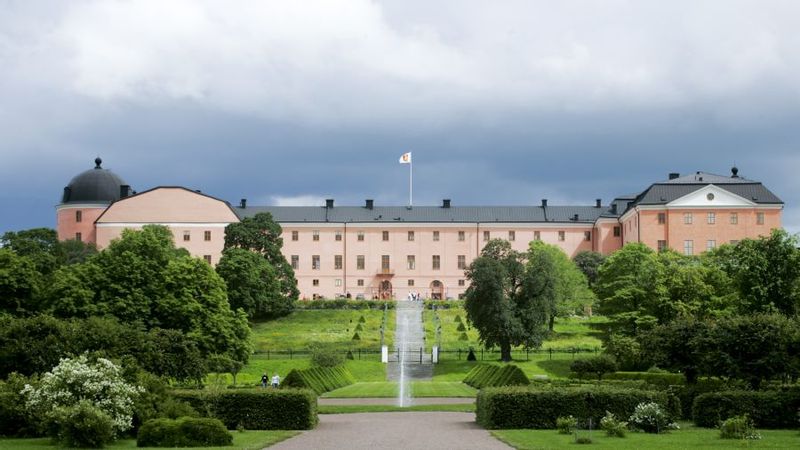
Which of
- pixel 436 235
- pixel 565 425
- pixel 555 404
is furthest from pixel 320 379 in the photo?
pixel 436 235

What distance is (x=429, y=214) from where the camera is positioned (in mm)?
97750

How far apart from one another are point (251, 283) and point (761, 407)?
47164 millimetres

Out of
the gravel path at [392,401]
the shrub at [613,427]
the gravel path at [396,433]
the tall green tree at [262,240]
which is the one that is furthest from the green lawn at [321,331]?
the shrub at [613,427]

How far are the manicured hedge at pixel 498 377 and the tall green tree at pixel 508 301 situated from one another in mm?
8623

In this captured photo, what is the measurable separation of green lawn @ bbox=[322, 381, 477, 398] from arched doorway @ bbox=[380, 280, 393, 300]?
156 feet

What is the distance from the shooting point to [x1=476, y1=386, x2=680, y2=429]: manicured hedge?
2534cm

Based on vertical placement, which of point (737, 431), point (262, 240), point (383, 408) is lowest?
point (383, 408)

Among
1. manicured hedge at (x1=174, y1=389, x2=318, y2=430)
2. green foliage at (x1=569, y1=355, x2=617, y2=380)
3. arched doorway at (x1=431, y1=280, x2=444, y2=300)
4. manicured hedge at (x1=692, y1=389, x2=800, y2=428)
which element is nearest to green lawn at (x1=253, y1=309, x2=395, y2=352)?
green foliage at (x1=569, y1=355, x2=617, y2=380)

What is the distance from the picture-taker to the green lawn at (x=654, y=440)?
20703 millimetres

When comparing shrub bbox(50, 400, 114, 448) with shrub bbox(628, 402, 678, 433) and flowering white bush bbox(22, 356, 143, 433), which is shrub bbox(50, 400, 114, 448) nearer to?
flowering white bush bbox(22, 356, 143, 433)

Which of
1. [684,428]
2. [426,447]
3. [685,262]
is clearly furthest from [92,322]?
[685,262]

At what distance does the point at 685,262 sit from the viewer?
69500 millimetres

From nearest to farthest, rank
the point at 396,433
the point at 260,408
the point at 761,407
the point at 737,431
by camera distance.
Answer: the point at 737,431 < the point at 396,433 < the point at 761,407 < the point at 260,408

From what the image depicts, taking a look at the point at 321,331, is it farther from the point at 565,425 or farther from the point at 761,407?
the point at 761,407
